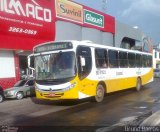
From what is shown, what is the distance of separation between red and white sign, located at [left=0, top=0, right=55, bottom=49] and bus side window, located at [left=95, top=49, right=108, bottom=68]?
861 centimetres

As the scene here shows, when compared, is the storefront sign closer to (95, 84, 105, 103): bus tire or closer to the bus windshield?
(95, 84, 105, 103): bus tire

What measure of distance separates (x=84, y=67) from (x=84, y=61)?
0.29m

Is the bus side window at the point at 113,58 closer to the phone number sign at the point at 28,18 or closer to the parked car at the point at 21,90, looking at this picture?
the parked car at the point at 21,90

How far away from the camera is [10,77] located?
25375mm

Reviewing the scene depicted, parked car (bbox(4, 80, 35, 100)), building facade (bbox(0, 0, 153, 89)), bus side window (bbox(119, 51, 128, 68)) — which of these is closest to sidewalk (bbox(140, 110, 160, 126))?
bus side window (bbox(119, 51, 128, 68))

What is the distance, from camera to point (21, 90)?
21266 millimetres

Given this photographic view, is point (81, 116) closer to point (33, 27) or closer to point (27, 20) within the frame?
point (27, 20)

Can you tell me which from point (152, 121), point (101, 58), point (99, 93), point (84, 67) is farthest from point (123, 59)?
point (152, 121)

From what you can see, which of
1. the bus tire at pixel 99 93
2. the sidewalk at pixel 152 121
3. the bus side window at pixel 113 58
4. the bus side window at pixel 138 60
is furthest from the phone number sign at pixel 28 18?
the sidewalk at pixel 152 121

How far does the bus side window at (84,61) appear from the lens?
15.3 metres

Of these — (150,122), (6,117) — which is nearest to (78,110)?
(6,117)

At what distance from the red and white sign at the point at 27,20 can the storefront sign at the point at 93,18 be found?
21.7 feet

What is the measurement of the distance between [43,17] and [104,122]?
17.8 m

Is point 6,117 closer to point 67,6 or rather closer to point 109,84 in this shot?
point 109,84
